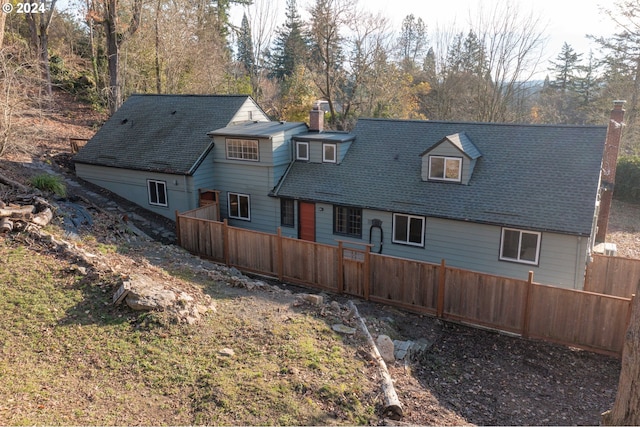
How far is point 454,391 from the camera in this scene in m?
9.46

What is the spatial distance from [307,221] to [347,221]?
1.82 metres

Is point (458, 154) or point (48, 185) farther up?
point (458, 154)

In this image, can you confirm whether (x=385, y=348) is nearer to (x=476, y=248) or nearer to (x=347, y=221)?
(x=476, y=248)

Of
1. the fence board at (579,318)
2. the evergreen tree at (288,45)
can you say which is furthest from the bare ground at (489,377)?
the evergreen tree at (288,45)

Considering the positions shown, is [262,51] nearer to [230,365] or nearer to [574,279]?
[574,279]

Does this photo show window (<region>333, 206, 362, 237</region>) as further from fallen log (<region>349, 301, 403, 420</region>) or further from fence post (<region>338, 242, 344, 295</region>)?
fallen log (<region>349, 301, 403, 420</region>)

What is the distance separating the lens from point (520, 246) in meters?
14.6

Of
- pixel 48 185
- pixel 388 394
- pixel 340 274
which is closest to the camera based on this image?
pixel 388 394

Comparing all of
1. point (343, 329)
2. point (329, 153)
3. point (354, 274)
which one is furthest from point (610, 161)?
point (343, 329)

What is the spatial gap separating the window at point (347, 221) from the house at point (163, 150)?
17.2 feet

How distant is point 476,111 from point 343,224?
68.4 feet

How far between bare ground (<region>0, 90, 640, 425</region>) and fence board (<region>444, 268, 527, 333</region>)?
353 millimetres

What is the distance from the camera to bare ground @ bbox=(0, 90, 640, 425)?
855cm

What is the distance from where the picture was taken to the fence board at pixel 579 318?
10727 millimetres
